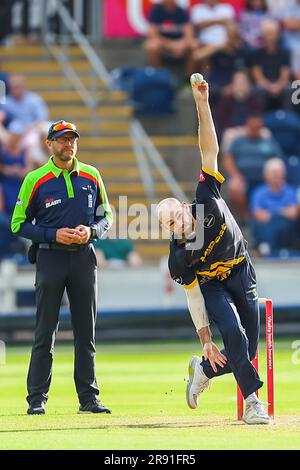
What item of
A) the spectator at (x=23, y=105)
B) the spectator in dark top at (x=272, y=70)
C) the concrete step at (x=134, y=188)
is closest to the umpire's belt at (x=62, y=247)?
the spectator at (x=23, y=105)

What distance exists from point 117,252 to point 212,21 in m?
5.70

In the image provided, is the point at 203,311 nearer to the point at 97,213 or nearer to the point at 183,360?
the point at 97,213

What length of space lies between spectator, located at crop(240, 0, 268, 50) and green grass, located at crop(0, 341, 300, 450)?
27.4 ft

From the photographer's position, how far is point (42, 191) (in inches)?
438

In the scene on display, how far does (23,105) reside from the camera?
2173 cm

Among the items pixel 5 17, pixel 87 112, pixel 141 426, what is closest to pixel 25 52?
pixel 5 17

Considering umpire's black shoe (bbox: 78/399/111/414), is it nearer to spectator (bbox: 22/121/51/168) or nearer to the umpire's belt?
the umpire's belt

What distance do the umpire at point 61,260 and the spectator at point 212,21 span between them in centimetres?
1297

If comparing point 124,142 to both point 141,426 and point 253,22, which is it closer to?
point 253,22

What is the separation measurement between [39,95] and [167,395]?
454 inches

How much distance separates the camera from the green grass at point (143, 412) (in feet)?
30.5

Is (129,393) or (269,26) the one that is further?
(269,26)

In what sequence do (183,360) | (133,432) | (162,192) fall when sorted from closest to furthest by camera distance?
1. (133,432)
2. (183,360)
3. (162,192)

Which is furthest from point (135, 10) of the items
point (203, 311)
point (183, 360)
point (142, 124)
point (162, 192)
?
point (203, 311)
